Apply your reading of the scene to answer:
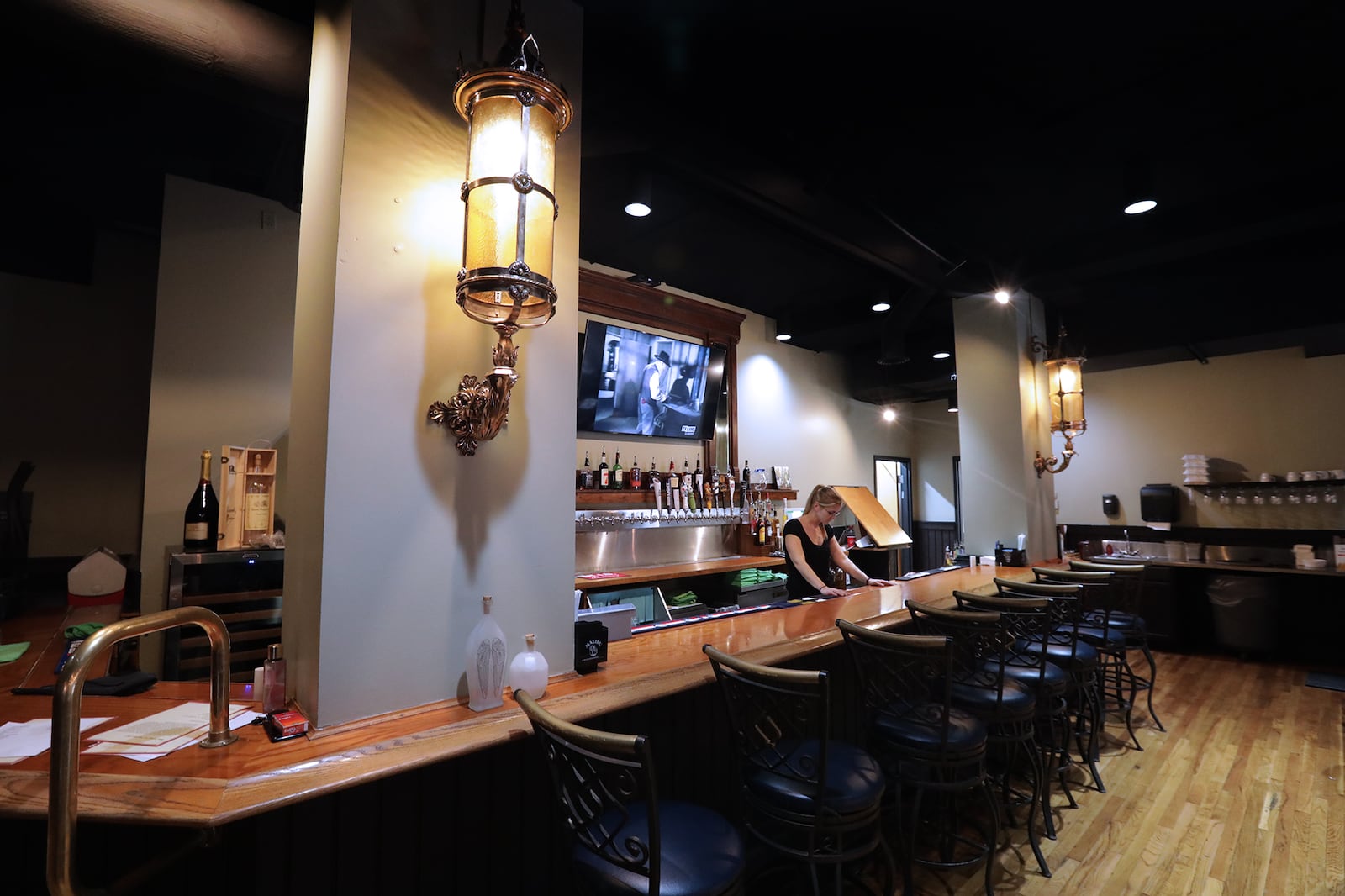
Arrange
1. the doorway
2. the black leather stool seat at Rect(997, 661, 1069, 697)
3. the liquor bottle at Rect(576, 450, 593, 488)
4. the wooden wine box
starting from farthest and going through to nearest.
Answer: the doorway
the liquor bottle at Rect(576, 450, 593, 488)
the wooden wine box
the black leather stool seat at Rect(997, 661, 1069, 697)

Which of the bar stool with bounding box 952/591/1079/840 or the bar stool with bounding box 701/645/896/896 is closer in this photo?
the bar stool with bounding box 701/645/896/896

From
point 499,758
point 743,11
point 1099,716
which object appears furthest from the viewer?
point 1099,716

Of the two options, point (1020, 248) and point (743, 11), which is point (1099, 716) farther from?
Result: point (743, 11)

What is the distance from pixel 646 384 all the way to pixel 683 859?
14.4 feet

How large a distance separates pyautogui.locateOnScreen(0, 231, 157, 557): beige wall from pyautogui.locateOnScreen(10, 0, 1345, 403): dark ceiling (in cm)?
25

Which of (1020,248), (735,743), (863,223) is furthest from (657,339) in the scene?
(735,743)

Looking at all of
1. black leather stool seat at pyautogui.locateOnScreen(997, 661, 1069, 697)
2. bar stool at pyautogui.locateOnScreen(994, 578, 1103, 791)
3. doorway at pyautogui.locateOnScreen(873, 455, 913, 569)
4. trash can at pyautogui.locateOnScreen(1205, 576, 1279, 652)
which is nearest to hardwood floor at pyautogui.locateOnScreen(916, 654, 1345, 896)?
bar stool at pyautogui.locateOnScreen(994, 578, 1103, 791)

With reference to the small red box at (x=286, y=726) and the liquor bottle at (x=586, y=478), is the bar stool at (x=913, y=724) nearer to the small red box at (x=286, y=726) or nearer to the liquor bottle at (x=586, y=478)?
the small red box at (x=286, y=726)

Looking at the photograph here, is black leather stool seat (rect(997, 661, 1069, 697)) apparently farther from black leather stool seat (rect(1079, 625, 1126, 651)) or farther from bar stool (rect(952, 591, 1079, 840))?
black leather stool seat (rect(1079, 625, 1126, 651))

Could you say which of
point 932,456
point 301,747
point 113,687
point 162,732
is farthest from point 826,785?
point 932,456

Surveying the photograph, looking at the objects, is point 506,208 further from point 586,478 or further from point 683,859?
point 586,478

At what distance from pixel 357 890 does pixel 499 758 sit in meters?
0.43

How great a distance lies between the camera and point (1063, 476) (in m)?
8.16

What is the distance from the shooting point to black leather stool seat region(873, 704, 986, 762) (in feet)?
6.99
